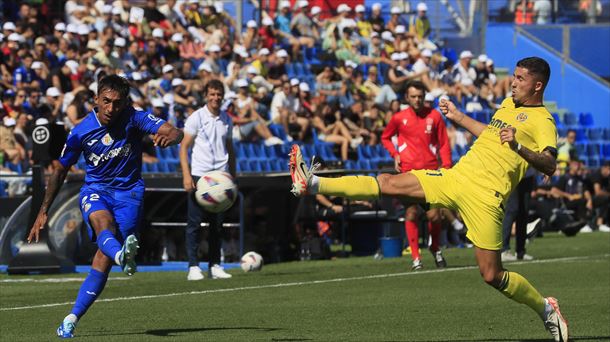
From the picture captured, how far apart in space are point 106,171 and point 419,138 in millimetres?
7806

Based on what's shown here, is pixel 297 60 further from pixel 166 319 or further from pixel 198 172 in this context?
pixel 166 319

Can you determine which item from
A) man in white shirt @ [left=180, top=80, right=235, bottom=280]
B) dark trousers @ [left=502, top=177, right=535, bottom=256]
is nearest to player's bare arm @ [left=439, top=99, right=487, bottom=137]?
man in white shirt @ [left=180, top=80, right=235, bottom=280]

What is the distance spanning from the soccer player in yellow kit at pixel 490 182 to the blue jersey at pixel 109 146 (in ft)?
5.60

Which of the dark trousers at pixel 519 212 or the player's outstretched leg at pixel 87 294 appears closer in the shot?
the player's outstretched leg at pixel 87 294

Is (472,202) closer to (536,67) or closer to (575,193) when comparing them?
(536,67)

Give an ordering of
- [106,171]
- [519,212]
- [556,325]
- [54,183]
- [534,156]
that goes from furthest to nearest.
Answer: [519,212]
[106,171]
[54,183]
[556,325]
[534,156]

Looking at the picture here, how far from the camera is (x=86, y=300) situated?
436 inches

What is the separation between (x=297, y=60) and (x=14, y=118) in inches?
346

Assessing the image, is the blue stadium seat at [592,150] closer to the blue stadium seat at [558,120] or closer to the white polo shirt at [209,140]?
the blue stadium seat at [558,120]

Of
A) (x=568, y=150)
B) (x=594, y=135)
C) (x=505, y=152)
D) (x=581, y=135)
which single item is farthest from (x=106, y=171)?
(x=594, y=135)

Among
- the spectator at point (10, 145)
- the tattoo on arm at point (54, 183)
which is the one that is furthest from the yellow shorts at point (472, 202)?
the spectator at point (10, 145)

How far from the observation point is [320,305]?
13594mm

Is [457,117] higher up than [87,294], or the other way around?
[457,117]

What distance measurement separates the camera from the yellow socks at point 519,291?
34.0ft
